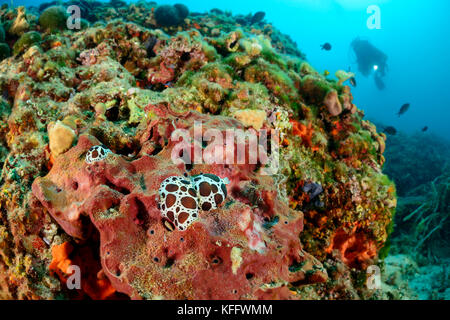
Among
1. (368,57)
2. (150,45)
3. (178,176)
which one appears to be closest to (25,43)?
(150,45)

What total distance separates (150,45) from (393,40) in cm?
18154

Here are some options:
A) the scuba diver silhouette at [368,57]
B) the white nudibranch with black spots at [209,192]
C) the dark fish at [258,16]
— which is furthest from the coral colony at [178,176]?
the scuba diver silhouette at [368,57]

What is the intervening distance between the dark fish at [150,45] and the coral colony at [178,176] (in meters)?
0.06

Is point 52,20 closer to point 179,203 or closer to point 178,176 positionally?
point 178,176

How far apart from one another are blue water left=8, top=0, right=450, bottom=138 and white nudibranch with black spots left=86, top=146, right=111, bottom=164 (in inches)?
4533

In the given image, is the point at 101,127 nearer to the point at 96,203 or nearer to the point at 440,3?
the point at 96,203

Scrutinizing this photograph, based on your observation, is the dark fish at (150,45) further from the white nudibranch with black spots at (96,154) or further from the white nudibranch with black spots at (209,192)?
the white nudibranch with black spots at (209,192)

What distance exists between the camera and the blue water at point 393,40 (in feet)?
370

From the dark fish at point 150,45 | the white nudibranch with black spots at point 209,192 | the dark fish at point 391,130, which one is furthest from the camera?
the dark fish at point 391,130

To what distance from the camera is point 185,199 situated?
2137 millimetres

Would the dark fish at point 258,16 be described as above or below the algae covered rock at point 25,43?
above

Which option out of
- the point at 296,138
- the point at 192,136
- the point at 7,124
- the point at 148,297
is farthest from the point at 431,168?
the point at 7,124

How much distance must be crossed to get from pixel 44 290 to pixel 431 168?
883 inches

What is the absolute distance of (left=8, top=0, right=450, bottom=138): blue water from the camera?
113m
